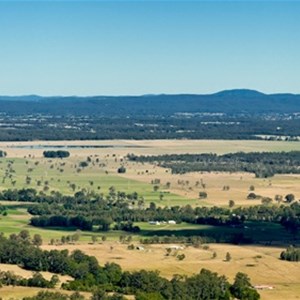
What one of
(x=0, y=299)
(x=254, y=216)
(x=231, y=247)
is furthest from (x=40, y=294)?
(x=254, y=216)

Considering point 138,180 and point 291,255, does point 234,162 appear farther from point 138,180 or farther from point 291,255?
point 291,255

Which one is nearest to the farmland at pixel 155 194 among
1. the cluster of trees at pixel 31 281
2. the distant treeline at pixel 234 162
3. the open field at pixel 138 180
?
the open field at pixel 138 180

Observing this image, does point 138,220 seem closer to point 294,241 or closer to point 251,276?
point 294,241

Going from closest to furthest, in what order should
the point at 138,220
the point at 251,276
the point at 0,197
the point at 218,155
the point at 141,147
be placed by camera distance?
the point at 251,276
the point at 138,220
the point at 0,197
the point at 218,155
the point at 141,147

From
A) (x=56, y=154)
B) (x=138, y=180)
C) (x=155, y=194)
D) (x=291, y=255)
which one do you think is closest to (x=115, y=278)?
(x=291, y=255)

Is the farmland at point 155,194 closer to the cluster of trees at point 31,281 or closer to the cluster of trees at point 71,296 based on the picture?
the cluster of trees at point 31,281

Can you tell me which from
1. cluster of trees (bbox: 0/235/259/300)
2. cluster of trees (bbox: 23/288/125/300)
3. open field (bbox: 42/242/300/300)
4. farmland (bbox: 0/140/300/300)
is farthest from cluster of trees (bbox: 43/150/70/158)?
cluster of trees (bbox: 23/288/125/300)
